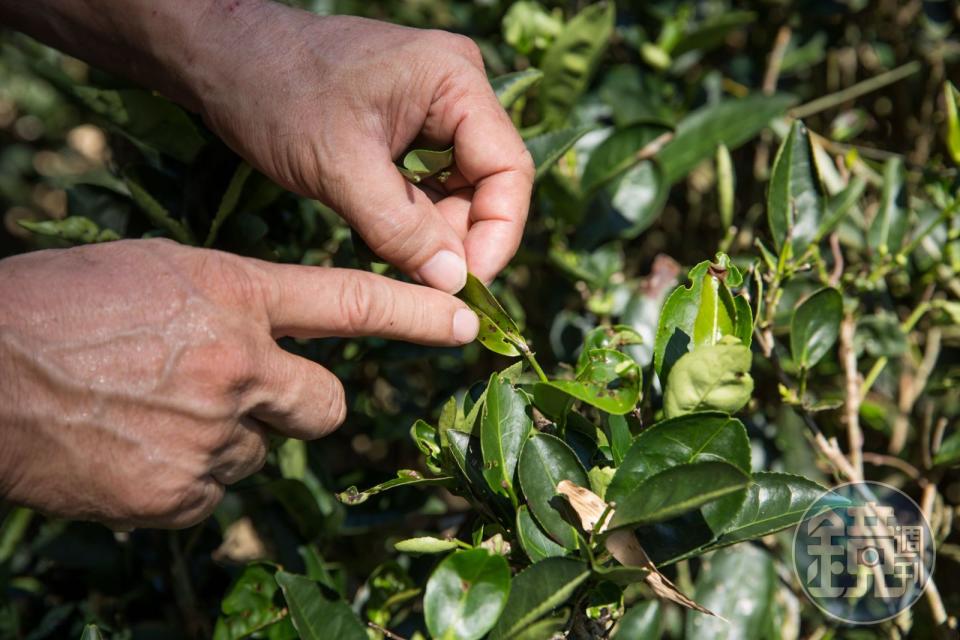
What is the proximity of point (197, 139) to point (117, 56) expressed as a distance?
0.17 m

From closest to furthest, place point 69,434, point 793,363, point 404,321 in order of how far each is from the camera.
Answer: point 69,434 < point 404,321 < point 793,363

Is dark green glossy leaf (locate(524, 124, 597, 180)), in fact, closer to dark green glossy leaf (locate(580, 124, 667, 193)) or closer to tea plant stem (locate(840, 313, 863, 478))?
dark green glossy leaf (locate(580, 124, 667, 193))

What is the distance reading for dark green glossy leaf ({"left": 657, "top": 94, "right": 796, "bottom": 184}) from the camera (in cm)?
143

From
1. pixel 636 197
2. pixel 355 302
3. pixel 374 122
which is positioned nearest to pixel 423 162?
pixel 374 122

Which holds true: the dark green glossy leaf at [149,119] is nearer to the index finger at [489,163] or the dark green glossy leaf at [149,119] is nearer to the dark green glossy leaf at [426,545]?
the index finger at [489,163]

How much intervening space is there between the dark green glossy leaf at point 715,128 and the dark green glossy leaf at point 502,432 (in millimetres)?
676

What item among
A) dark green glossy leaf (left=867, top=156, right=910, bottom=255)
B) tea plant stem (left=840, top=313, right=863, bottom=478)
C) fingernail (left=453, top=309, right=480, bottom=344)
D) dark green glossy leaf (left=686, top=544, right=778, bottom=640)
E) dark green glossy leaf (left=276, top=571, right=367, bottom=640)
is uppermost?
fingernail (left=453, top=309, right=480, bottom=344)

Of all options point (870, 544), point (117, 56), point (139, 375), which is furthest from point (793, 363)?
point (117, 56)

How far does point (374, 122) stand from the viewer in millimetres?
1057

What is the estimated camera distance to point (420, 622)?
4.17 feet

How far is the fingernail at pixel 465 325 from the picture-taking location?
3.27ft

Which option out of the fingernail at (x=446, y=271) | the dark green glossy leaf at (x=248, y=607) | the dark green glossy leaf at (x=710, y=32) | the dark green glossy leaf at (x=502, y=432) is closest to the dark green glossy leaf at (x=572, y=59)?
the dark green glossy leaf at (x=710, y=32)

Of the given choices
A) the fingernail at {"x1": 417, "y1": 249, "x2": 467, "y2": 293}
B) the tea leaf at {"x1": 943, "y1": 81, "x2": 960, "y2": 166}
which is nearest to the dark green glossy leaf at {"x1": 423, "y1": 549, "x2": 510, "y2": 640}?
the fingernail at {"x1": 417, "y1": 249, "x2": 467, "y2": 293}

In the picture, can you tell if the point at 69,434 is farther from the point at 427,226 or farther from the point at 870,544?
the point at 870,544
